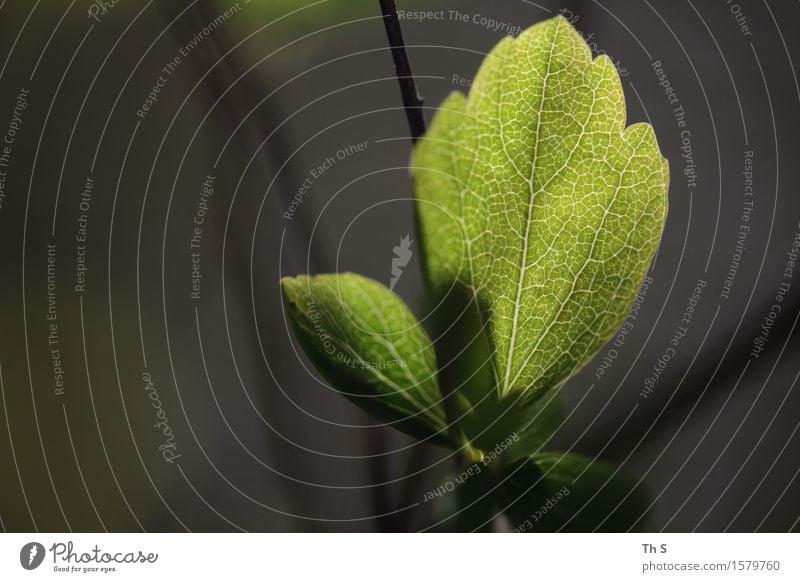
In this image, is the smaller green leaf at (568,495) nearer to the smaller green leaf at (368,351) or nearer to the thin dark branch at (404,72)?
the smaller green leaf at (368,351)

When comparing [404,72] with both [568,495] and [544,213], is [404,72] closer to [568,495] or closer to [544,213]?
[544,213]

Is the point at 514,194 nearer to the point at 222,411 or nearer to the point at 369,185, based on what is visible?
the point at 369,185

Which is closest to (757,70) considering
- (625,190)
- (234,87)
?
(625,190)

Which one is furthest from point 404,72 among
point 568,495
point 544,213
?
point 568,495

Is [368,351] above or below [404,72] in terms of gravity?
below
